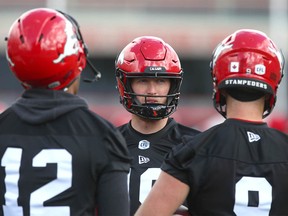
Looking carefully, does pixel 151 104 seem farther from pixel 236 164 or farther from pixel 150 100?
pixel 236 164

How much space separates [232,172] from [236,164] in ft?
0.15

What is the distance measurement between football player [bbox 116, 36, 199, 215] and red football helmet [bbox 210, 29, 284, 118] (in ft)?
3.92

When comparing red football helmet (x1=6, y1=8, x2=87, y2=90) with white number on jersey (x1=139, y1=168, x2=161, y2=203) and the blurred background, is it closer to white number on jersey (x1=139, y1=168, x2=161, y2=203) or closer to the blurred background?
white number on jersey (x1=139, y1=168, x2=161, y2=203)

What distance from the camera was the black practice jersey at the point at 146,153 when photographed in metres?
4.99

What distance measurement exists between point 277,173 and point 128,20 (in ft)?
89.1

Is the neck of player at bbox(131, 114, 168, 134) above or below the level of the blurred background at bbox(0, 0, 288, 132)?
above

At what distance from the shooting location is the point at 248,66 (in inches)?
155

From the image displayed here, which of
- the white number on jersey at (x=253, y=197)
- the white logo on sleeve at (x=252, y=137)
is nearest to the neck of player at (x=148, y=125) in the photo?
the white logo on sleeve at (x=252, y=137)

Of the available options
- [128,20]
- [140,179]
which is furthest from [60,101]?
[128,20]

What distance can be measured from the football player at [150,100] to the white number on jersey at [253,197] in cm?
140

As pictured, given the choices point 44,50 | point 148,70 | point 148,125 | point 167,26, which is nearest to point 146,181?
point 148,125

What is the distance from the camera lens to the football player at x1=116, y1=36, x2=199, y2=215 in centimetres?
522

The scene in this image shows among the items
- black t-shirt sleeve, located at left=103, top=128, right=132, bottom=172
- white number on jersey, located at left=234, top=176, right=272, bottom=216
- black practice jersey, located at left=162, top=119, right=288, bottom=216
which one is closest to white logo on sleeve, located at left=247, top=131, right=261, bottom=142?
black practice jersey, located at left=162, top=119, right=288, bottom=216

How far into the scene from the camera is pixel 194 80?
2836 cm
